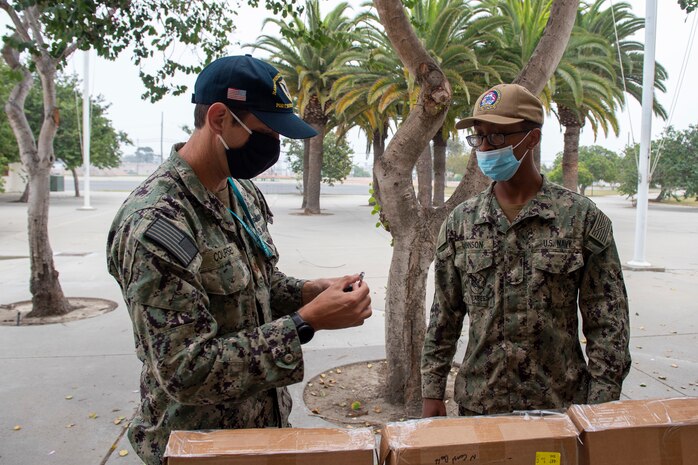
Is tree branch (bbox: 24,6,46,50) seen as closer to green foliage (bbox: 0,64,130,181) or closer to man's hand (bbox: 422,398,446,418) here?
man's hand (bbox: 422,398,446,418)

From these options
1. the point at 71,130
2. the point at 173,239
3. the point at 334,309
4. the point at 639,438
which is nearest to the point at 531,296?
the point at 639,438

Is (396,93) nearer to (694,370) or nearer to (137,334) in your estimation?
(694,370)

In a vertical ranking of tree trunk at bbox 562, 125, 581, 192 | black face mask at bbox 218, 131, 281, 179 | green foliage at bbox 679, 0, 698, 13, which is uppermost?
green foliage at bbox 679, 0, 698, 13

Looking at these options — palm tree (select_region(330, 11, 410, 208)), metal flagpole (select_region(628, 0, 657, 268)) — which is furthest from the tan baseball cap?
metal flagpole (select_region(628, 0, 657, 268))

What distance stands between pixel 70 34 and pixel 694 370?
596cm

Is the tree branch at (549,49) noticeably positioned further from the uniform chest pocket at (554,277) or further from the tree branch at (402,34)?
the uniform chest pocket at (554,277)

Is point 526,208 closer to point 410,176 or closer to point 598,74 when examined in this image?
point 410,176

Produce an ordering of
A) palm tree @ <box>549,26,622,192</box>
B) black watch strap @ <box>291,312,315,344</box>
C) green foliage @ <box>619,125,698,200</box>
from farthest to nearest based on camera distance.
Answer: green foliage @ <box>619,125,698,200</box> < palm tree @ <box>549,26,622,192</box> < black watch strap @ <box>291,312,315,344</box>

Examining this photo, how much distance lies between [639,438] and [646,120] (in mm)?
10053

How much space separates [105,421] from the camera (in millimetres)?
3932

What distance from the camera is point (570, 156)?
51.2ft

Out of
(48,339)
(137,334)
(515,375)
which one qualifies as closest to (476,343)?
(515,375)

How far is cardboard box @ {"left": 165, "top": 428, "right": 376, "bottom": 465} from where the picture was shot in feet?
3.75

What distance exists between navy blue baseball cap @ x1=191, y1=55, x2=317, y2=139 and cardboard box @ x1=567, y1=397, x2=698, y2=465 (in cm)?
105
